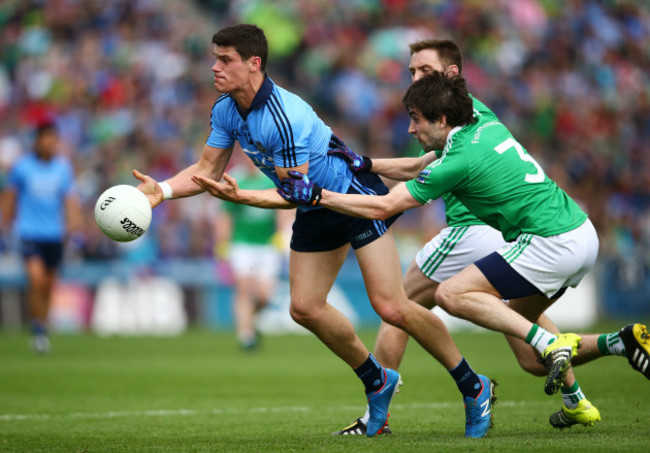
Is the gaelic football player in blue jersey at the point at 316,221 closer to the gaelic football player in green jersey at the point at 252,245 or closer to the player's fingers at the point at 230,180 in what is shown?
the player's fingers at the point at 230,180

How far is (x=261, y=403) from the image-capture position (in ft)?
28.2

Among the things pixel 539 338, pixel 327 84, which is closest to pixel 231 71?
pixel 539 338

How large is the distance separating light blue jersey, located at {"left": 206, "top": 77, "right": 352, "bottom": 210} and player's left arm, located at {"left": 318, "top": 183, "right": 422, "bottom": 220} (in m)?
0.38

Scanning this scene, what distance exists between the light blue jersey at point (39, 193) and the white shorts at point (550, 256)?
9.43 m

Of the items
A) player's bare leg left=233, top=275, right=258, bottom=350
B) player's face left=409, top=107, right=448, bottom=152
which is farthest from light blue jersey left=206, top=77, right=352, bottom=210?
player's bare leg left=233, top=275, right=258, bottom=350

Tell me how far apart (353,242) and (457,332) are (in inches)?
449

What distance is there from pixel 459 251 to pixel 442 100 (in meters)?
1.51

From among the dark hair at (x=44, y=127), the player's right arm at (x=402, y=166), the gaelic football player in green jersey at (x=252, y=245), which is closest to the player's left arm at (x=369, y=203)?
the player's right arm at (x=402, y=166)

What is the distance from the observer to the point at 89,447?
596 centimetres

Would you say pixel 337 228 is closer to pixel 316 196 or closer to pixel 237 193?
Result: pixel 316 196

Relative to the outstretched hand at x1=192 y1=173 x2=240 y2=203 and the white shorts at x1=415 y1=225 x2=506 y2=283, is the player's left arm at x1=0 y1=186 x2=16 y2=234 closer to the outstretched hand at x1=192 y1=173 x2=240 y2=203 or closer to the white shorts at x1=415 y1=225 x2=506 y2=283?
the white shorts at x1=415 y1=225 x2=506 y2=283

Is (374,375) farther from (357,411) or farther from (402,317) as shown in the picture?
(357,411)

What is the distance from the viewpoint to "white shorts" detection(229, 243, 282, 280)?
49.0 feet

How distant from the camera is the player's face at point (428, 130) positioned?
6102 millimetres
